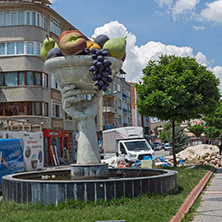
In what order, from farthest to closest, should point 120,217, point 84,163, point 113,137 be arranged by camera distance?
point 113,137, point 84,163, point 120,217

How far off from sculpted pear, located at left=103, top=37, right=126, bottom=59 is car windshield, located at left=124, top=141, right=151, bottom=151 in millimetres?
15197

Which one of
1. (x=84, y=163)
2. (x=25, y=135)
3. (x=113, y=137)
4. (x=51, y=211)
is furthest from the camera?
(x=113, y=137)

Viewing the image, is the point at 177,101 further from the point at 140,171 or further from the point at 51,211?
the point at 51,211

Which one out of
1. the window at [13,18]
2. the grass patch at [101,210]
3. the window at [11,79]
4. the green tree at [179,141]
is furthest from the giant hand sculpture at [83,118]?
the green tree at [179,141]

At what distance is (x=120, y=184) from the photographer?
8.68m

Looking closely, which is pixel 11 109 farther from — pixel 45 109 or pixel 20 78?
pixel 45 109

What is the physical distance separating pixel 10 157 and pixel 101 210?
8.14 metres

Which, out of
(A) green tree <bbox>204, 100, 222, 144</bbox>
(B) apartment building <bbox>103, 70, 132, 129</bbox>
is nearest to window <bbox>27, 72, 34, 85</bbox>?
(B) apartment building <bbox>103, 70, 132, 129</bbox>

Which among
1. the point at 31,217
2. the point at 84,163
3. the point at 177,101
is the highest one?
the point at 177,101

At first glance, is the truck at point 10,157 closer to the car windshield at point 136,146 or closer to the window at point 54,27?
the car windshield at point 136,146

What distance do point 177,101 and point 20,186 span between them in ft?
39.0

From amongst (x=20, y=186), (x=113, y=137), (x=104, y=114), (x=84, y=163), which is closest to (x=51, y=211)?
(x=20, y=186)

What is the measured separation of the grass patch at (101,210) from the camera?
23.3ft

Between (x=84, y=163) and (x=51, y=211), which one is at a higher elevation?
(x=84, y=163)
